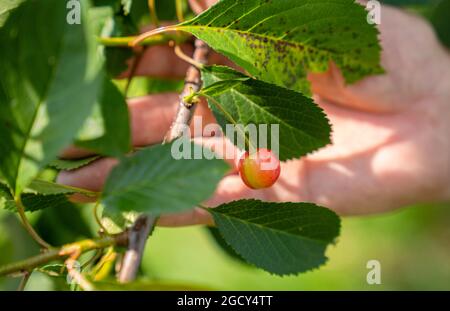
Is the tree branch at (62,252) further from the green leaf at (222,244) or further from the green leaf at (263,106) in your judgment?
the green leaf at (222,244)

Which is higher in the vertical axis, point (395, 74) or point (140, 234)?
point (395, 74)

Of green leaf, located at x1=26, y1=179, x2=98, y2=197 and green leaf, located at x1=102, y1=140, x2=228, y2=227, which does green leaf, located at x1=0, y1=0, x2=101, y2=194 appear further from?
green leaf, located at x1=26, y1=179, x2=98, y2=197

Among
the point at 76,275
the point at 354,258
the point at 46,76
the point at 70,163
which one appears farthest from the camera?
the point at 354,258

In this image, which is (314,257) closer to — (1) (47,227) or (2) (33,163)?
(2) (33,163)

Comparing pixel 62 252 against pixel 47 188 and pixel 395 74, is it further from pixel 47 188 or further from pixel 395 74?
pixel 395 74

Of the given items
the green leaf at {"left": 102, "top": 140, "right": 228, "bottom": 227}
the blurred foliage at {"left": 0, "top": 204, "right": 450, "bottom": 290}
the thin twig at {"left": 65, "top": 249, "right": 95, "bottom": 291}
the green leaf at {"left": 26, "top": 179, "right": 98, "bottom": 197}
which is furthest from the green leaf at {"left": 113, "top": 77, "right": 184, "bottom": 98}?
the green leaf at {"left": 102, "top": 140, "right": 228, "bottom": 227}

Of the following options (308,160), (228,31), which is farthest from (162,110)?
(228,31)

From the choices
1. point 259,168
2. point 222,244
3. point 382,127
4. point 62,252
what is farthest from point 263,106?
point 382,127

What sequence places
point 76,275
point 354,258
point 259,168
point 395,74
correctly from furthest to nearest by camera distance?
point 354,258
point 395,74
point 259,168
point 76,275
